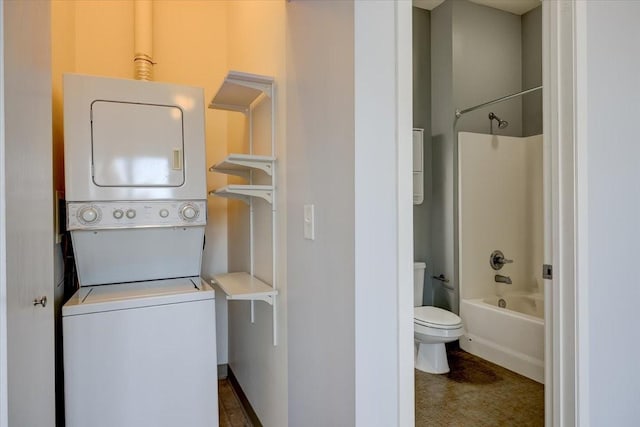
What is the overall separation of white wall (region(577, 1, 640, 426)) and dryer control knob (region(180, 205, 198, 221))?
1.73 m

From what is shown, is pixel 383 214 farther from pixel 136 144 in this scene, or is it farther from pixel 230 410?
pixel 230 410

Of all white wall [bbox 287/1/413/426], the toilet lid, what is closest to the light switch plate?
white wall [bbox 287/1/413/426]

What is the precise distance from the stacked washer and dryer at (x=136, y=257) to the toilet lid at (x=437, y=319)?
1448 millimetres

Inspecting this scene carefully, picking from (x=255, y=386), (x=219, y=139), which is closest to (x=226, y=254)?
(x=219, y=139)

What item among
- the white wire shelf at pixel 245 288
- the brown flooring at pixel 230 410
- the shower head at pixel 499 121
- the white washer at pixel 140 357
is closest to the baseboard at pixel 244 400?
the brown flooring at pixel 230 410

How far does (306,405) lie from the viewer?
57.2 inches

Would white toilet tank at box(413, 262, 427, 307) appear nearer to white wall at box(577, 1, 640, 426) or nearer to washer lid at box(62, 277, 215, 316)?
white wall at box(577, 1, 640, 426)

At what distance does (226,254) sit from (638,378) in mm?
A: 2419

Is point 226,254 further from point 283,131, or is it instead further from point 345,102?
point 345,102

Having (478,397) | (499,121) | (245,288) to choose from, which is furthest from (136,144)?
(499,121)

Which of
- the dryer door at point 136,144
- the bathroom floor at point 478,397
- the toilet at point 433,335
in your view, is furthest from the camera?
the toilet at point 433,335

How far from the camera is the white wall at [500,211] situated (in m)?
3.15

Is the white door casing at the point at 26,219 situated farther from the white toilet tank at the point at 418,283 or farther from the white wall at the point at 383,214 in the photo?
the white toilet tank at the point at 418,283

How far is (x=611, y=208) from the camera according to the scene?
1.49m
